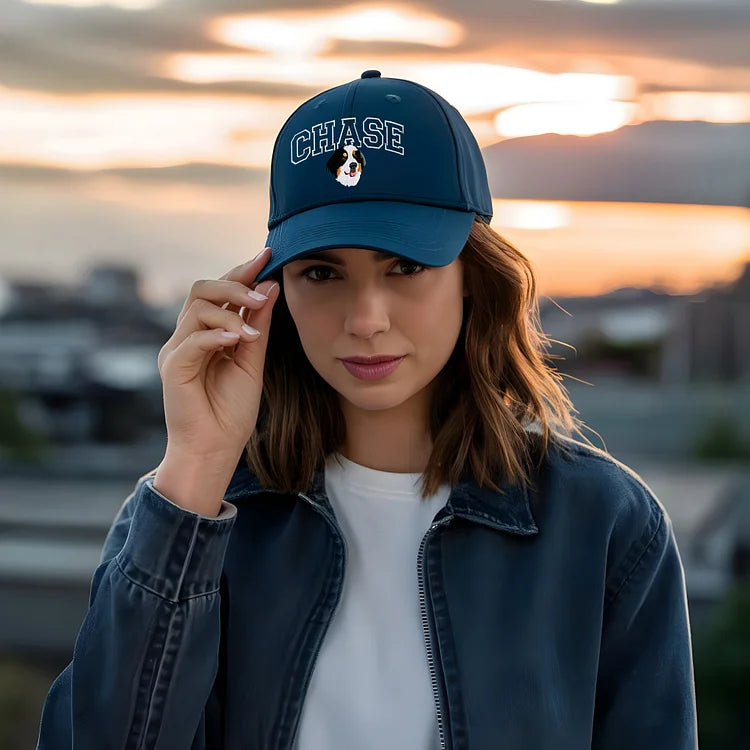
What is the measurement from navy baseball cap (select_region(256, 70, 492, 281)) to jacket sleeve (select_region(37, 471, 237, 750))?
286 millimetres

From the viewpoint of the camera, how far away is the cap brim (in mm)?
928

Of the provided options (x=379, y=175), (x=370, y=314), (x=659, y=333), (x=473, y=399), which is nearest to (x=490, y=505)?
(x=473, y=399)

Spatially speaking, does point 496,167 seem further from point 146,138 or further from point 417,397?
point 417,397

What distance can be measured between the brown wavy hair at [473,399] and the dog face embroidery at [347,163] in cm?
15

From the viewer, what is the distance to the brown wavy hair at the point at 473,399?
1.08 meters

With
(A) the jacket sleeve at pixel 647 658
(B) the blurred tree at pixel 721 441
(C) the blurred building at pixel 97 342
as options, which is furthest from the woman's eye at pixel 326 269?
(B) the blurred tree at pixel 721 441

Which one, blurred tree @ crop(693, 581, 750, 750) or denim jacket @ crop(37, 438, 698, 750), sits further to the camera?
blurred tree @ crop(693, 581, 750, 750)

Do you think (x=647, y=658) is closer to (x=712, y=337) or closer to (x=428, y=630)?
(x=428, y=630)

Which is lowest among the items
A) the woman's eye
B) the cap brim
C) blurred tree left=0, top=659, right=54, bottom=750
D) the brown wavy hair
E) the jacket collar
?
blurred tree left=0, top=659, right=54, bottom=750

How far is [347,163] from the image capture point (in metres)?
0.97

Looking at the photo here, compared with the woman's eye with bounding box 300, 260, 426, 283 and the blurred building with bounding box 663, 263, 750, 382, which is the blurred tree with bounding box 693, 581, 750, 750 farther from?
the woman's eye with bounding box 300, 260, 426, 283

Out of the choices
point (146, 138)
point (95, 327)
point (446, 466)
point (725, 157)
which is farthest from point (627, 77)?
point (446, 466)

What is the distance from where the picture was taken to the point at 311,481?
1.10 meters

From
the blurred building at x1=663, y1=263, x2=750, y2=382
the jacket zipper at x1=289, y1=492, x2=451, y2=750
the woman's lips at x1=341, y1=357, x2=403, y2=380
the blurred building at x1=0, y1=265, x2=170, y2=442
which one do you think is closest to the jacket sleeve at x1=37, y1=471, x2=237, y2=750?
the jacket zipper at x1=289, y1=492, x2=451, y2=750
